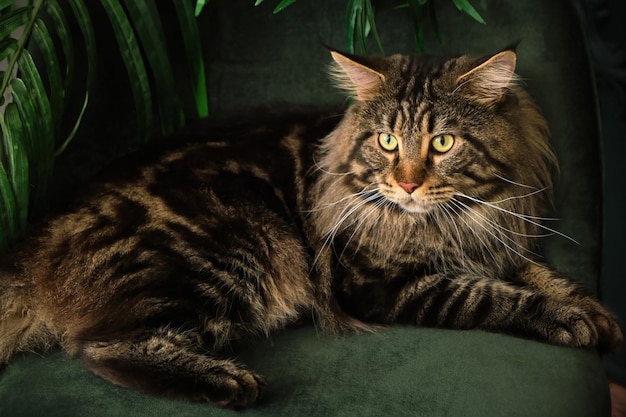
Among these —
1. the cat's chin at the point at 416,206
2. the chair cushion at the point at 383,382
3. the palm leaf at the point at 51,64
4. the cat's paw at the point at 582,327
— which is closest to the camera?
the chair cushion at the point at 383,382

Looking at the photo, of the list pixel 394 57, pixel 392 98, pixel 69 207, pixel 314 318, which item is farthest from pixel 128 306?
pixel 394 57

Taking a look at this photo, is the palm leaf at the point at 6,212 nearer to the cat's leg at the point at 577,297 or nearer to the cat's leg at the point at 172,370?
the cat's leg at the point at 172,370

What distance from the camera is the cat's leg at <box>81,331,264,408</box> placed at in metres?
1.29

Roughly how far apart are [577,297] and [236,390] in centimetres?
78

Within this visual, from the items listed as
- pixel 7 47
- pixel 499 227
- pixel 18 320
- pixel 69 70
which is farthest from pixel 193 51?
pixel 499 227

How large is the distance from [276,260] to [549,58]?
2.71 feet

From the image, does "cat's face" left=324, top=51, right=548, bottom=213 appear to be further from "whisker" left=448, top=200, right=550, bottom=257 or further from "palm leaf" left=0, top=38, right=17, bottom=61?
"palm leaf" left=0, top=38, right=17, bottom=61

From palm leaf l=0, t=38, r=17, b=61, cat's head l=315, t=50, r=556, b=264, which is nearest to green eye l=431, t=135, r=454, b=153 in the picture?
cat's head l=315, t=50, r=556, b=264

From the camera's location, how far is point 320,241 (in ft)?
5.68

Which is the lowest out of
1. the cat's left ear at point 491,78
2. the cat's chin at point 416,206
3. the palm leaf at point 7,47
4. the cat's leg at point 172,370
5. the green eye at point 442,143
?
the cat's leg at point 172,370

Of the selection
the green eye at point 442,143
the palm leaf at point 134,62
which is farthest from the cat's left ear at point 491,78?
the palm leaf at point 134,62

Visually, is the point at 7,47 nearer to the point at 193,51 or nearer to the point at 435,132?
the point at 193,51

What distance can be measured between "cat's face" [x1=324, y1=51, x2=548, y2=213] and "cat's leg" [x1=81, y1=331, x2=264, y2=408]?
0.52 metres

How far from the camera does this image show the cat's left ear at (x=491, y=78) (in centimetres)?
145
